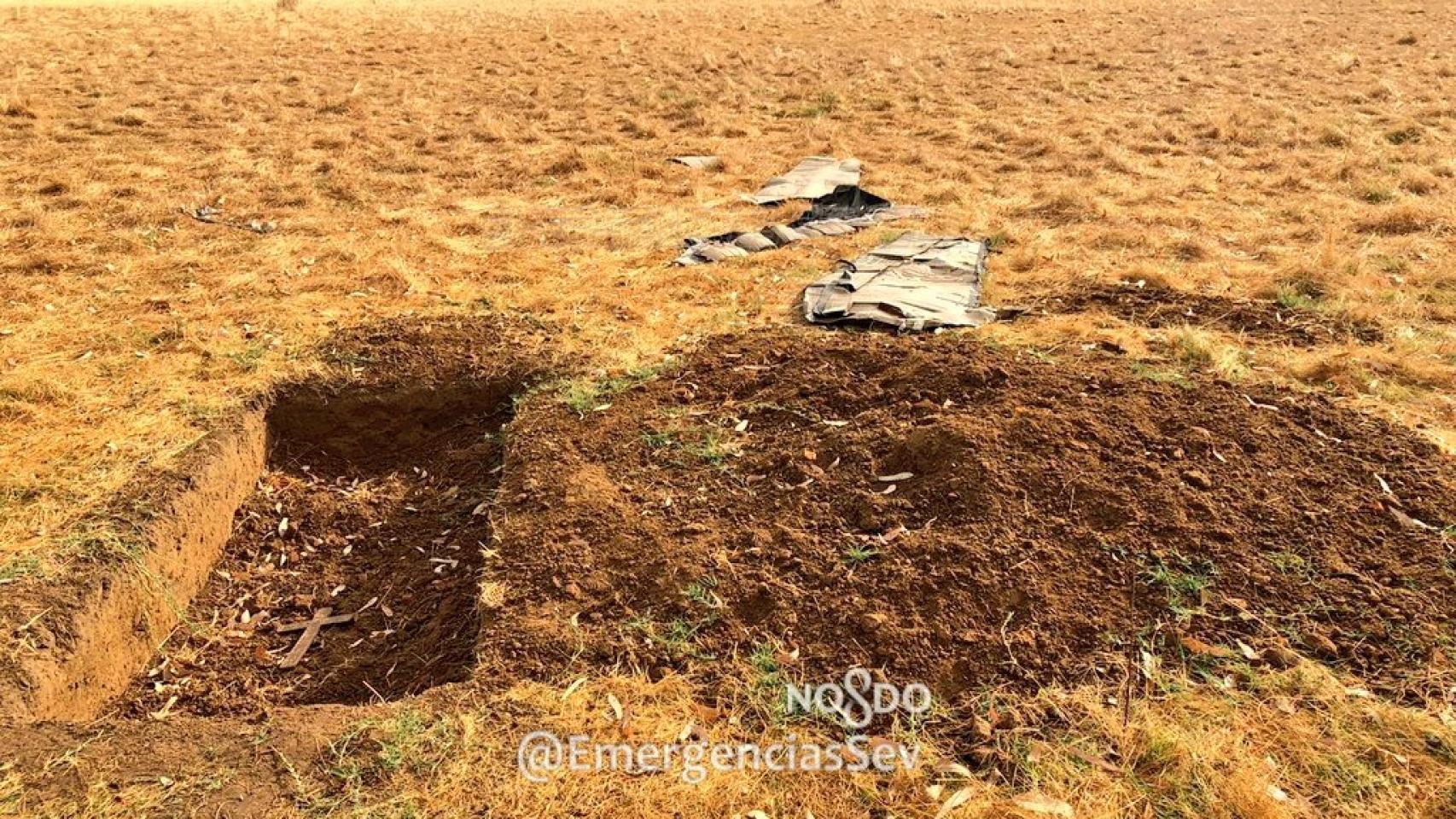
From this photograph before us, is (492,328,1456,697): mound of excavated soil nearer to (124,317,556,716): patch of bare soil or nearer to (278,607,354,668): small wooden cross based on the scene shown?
(124,317,556,716): patch of bare soil

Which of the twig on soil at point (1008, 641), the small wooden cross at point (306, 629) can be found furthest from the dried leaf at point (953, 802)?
the small wooden cross at point (306, 629)

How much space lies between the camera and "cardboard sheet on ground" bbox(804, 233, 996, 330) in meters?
4.71

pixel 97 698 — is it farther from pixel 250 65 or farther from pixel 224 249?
pixel 250 65

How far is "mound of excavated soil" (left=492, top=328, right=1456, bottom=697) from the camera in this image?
8.78 feet

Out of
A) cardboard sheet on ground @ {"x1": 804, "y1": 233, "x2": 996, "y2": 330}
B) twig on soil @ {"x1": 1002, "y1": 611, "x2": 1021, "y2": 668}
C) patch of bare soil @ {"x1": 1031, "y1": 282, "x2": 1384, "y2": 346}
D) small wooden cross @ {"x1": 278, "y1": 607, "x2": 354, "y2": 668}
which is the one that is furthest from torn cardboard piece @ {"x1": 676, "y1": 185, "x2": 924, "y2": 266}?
twig on soil @ {"x1": 1002, "y1": 611, "x2": 1021, "y2": 668}

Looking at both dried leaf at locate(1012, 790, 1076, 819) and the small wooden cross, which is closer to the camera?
dried leaf at locate(1012, 790, 1076, 819)

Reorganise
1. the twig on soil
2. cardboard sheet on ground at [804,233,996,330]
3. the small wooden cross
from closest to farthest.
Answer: the twig on soil < the small wooden cross < cardboard sheet on ground at [804,233,996,330]

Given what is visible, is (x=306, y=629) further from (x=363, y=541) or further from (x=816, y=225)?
(x=816, y=225)

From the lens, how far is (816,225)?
6.39 meters

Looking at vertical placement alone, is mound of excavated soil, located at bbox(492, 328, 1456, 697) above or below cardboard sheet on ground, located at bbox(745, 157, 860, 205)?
below

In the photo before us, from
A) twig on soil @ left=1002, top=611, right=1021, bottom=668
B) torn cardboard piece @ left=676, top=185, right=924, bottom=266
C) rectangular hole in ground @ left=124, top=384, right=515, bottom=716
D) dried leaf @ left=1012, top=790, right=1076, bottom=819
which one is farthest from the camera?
torn cardboard piece @ left=676, top=185, right=924, bottom=266

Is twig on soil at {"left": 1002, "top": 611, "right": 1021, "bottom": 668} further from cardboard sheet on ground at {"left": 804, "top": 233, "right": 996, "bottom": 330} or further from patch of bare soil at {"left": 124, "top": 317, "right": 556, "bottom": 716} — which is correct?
cardboard sheet on ground at {"left": 804, "top": 233, "right": 996, "bottom": 330}

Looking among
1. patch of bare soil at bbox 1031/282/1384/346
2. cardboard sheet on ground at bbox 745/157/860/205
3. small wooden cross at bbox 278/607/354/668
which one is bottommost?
small wooden cross at bbox 278/607/354/668

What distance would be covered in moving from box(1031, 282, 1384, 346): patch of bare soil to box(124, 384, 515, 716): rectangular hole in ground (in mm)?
3221
